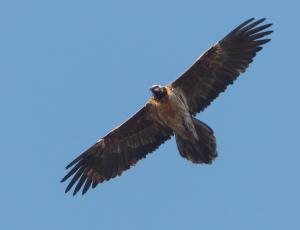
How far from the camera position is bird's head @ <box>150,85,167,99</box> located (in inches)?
898

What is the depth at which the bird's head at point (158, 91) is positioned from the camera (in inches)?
898

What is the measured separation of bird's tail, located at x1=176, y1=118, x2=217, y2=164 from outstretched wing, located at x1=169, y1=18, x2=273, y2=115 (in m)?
0.84

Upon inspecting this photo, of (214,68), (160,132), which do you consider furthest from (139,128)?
(214,68)

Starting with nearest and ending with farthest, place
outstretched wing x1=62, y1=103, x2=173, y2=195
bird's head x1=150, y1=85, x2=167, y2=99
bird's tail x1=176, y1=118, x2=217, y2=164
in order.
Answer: bird's head x1=150, y1=85, x2=167, y2=99, bird's tail x1=176, y1=118, x2=217, y2=164, outstretched wing x1=62, y1=103, x2=173, y2=195

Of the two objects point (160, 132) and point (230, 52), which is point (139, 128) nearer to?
point (160, 132)

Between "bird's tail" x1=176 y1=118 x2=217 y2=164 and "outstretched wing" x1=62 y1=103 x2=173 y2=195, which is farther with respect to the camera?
"outstretched wing" x1=62 y1=103 x2=173 y2=195

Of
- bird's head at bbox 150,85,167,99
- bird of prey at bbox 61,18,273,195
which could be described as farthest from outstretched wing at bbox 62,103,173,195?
bird's head at bbox 150,85,167,99

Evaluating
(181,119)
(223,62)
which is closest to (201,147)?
(181,119)

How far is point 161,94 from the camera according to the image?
75.0ft

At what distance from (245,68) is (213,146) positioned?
182 centimetres

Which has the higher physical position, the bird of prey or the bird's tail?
the bird of prey

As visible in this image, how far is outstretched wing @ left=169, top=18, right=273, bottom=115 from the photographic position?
23.2m

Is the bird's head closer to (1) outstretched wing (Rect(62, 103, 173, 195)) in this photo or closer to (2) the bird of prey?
(2) the bird of prey

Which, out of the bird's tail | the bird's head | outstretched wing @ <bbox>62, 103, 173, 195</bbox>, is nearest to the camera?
the bird's head
